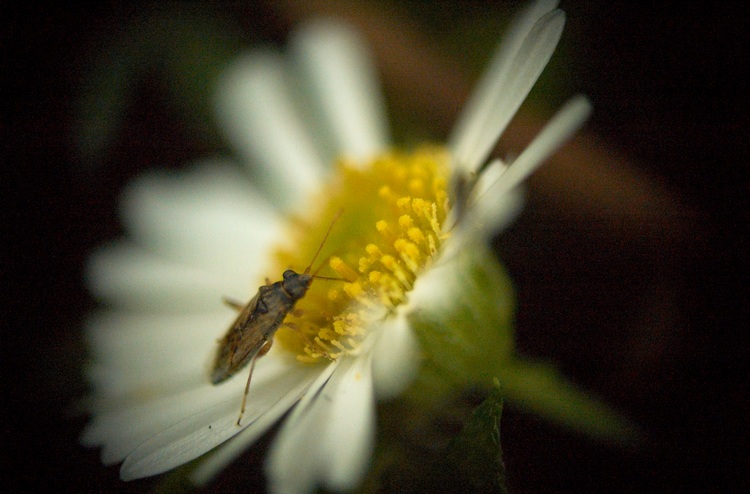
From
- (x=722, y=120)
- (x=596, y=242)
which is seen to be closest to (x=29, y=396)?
(x=596, y=242)

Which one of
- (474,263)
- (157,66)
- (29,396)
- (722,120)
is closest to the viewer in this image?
(474,263)

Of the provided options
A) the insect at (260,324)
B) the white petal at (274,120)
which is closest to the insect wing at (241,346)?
the insect at (260,324)

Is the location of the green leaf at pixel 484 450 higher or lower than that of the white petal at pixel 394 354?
lower

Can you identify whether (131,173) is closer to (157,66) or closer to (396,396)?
(157,66)

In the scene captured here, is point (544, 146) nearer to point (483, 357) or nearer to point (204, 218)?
point (483, 357)

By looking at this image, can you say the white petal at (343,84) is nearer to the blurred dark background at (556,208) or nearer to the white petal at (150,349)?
the blurred dark background at (556,208)

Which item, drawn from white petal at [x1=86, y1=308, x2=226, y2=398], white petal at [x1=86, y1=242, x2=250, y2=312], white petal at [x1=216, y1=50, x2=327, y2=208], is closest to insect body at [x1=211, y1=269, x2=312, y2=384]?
white petal at [x1=86, y1=308, x2=226, y2=398]

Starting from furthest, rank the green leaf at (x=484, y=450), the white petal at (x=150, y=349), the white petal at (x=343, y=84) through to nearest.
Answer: the white petal at (x=343, y=84), the white petal at (x=150, y=349), the green leaf at (x=484, y=450)

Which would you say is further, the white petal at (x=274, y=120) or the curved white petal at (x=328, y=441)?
the white petal at (x=274, y=120)
